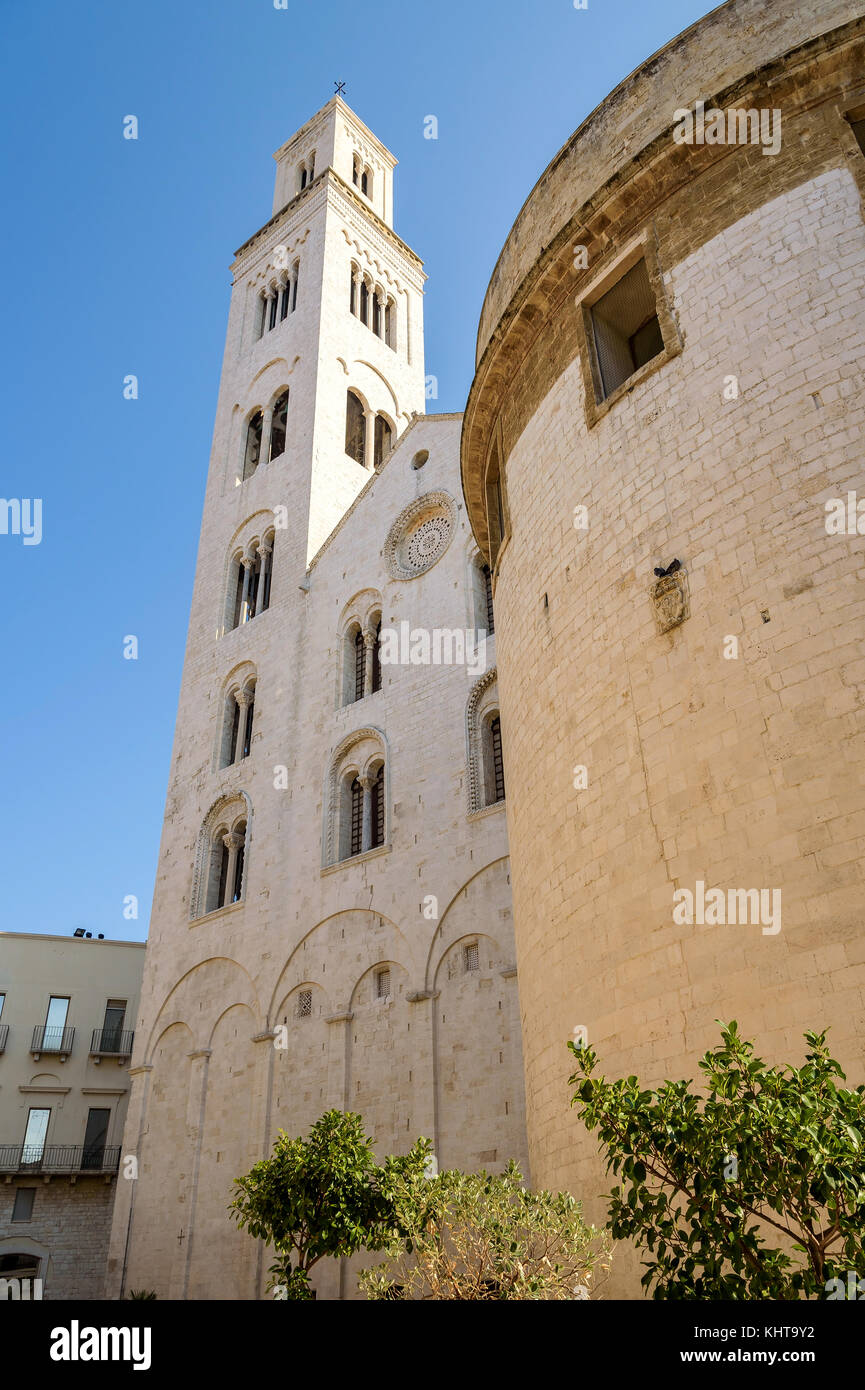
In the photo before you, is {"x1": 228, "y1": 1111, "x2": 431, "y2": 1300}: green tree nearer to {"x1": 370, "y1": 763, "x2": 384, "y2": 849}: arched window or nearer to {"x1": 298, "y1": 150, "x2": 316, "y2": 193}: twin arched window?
{"x1": 370, "y1": 763, "x2": 384, "y2": 849}: arched window

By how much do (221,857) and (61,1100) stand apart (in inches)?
329

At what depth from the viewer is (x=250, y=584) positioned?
85.1 ft

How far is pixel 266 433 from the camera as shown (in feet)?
91.6

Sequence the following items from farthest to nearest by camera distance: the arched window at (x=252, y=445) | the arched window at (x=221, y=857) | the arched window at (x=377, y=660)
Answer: the arched window at (x=252, y=445), the arched window at (x=221, y=857), the arched window at (x=377, y=660)

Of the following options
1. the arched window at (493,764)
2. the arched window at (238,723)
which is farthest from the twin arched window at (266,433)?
the arched window at (493,764)

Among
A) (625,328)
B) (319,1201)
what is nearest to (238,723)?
(319,1201)

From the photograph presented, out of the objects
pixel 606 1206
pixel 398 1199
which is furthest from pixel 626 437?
pixel 398 1199

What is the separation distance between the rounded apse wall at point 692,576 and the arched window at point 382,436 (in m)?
18.4

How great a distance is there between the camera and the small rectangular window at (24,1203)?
23484mm

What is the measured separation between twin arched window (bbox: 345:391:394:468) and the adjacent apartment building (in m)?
14.9

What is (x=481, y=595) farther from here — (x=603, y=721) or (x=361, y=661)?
(x=603, y=721)

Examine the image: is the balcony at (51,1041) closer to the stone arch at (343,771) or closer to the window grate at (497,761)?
the stone arch at (343,771)
